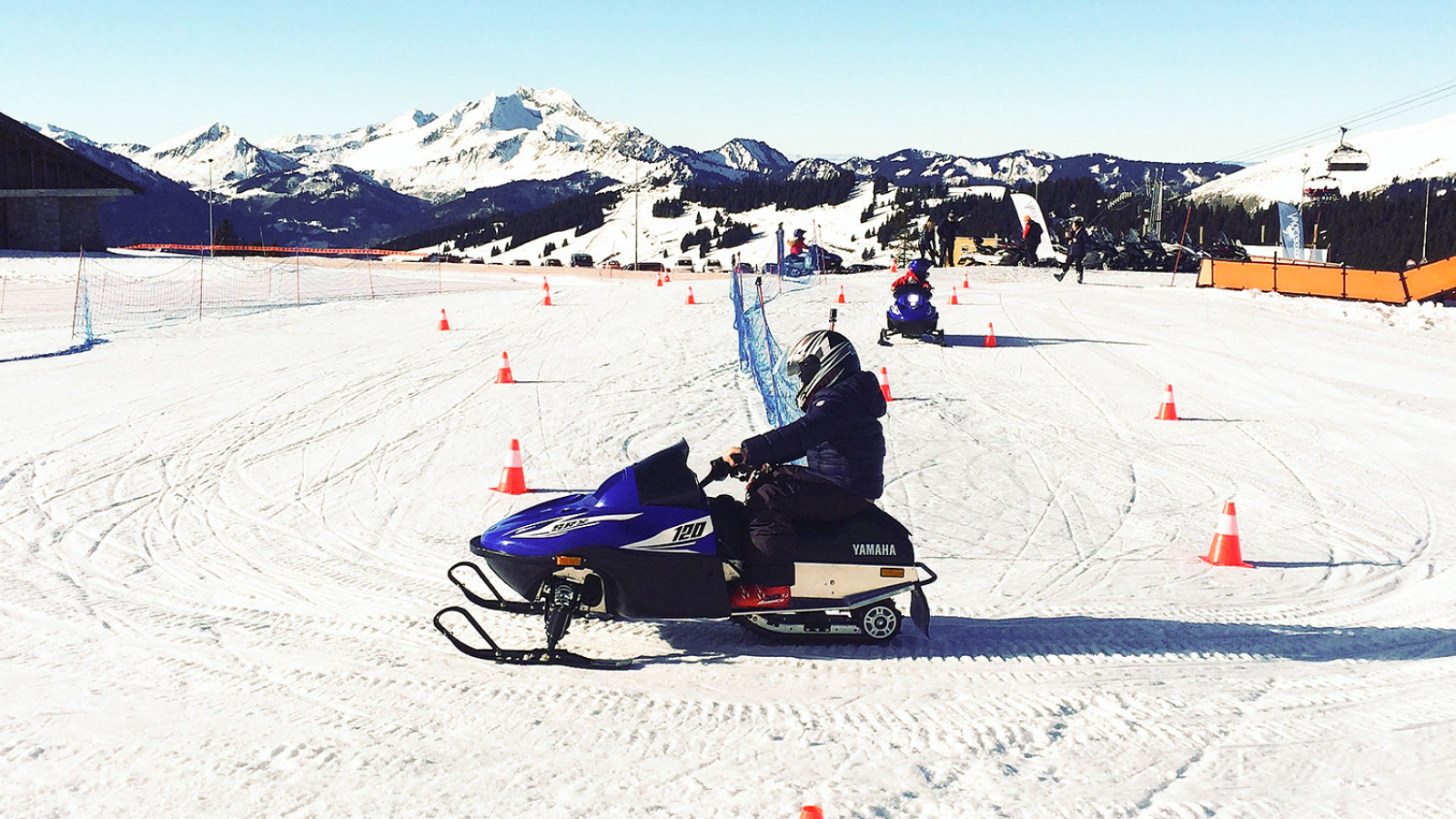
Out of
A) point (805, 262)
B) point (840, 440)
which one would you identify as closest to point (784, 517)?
point (840, 440)

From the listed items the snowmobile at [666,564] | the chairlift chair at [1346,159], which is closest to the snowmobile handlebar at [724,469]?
the snowmobile at [666,564]

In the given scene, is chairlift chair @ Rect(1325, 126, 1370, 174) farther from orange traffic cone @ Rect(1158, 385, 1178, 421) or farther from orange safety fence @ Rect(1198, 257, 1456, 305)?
orange traffic cone @ Rect(1158, 385, 1178, 421)

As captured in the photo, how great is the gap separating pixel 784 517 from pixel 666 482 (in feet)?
2.09

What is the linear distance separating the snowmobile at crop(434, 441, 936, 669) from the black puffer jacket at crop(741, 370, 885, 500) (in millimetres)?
182

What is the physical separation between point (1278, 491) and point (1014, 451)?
245 centimetres

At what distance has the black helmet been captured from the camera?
562 centimetres

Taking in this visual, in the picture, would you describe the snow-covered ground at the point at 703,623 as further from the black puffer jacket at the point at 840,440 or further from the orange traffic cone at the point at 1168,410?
the black puffer jacket at the point at 840,440

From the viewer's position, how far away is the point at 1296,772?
4270mm

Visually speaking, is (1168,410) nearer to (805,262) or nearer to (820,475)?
(820,475)

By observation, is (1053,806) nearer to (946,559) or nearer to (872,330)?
(946,559)

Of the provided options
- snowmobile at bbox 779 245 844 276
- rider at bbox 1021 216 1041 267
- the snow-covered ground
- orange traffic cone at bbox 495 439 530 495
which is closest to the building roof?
snowmobile at bbox 779 245 844 276

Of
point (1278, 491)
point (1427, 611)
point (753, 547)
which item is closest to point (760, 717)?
point (753, 547)

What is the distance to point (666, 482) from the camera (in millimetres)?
5484

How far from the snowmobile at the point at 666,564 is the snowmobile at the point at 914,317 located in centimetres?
1290
